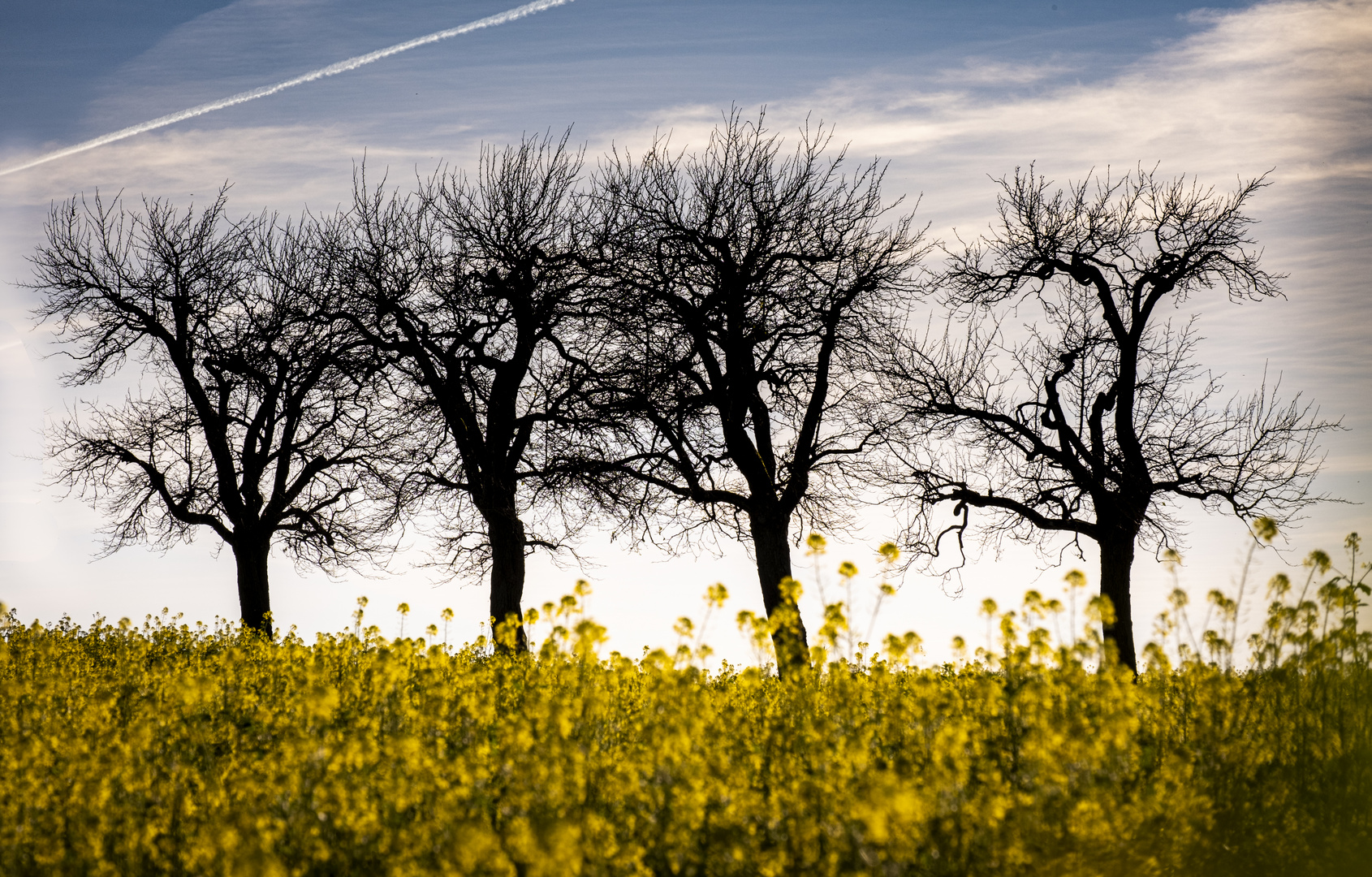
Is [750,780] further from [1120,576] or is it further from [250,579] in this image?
[250,579]

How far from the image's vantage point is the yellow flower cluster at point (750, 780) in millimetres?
5285

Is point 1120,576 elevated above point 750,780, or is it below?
above

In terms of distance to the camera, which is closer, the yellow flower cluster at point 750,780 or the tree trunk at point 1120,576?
the yellow flower cluster at point 750,780

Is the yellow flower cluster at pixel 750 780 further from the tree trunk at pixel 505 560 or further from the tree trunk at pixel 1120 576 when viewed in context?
the tree trunk at pixel 1120 576

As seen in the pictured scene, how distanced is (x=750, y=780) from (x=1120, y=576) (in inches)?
566

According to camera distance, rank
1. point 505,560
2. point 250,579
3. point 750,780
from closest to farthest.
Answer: point 750,780
point 505,560
point 250,579

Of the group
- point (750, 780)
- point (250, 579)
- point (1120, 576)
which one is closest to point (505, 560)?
point (250, 579)

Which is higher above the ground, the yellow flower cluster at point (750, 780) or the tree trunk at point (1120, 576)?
the tree trunk at point (1120, 576)

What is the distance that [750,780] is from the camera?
659cm

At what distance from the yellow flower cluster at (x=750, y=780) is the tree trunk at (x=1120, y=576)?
10164 millimetres

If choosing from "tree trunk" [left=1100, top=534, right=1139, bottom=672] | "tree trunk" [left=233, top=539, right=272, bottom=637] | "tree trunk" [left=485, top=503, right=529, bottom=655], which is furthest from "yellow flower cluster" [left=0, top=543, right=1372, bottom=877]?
"tree trunk" [left=233, top=539, right=272, bottom=637]

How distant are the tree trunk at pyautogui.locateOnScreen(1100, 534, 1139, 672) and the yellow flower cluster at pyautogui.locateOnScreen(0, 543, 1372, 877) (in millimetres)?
10164

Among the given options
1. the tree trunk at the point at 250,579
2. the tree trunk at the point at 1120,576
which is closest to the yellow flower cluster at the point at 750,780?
the tree trunk at the point at 1120,576

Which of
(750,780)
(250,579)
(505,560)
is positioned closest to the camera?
(750,780)
